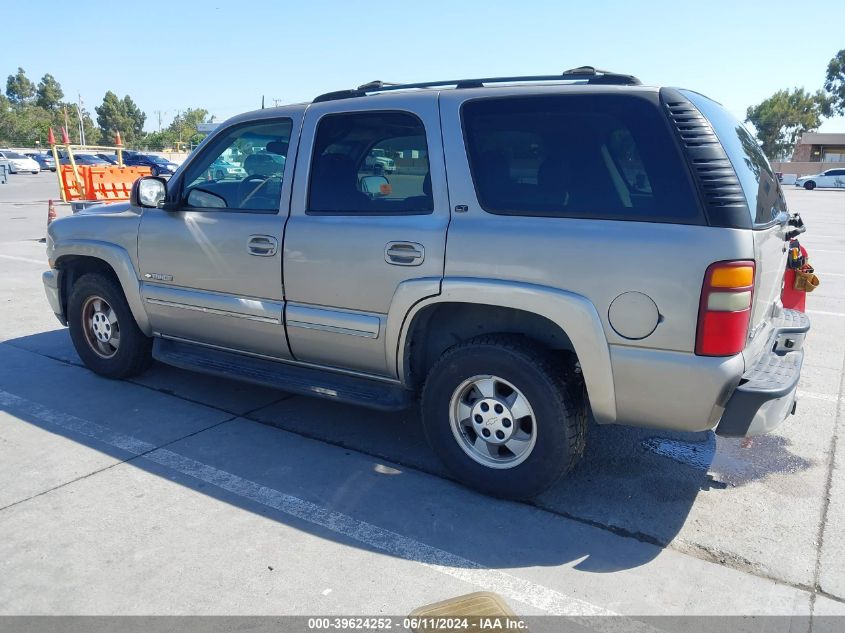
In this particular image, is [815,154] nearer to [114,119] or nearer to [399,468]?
[399,468]

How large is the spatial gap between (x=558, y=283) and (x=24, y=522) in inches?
110

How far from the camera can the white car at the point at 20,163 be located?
40.2m

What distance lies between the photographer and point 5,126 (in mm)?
70312

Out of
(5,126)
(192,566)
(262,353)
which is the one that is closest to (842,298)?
(262,353)

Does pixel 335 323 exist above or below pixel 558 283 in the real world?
below

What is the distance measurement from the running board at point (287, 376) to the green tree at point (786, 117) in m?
73.6

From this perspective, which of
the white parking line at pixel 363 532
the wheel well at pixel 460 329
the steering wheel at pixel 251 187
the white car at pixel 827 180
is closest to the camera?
the white parking line at pixel 363 532

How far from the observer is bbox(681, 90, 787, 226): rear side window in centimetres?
303

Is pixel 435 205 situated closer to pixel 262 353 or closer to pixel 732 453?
pixel 262 353

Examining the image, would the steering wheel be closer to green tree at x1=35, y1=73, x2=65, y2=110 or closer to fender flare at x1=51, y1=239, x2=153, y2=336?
fender flare at x1=51, y1=239, x2=153, y2=336

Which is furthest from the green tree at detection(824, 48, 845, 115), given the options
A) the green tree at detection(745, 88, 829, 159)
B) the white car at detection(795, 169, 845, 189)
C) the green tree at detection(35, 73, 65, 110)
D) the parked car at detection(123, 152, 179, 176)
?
the green tree at detection(35, 73, 65, 110)

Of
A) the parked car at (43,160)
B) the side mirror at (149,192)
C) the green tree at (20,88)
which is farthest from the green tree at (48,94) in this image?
the side mirror at (149,192)

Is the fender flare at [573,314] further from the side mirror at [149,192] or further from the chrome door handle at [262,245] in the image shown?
the side mirror at [149,192]

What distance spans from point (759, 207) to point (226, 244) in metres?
2.97
